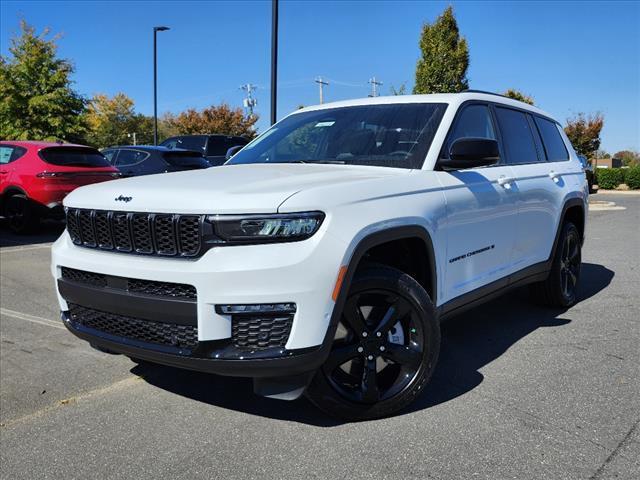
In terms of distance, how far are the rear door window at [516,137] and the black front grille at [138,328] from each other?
9.76ft

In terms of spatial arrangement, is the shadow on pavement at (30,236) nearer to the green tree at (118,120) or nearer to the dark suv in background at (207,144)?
the dark suv in background at (207,144)

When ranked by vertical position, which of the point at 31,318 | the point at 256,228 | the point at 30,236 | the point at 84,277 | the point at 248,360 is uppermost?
the point at 256,228

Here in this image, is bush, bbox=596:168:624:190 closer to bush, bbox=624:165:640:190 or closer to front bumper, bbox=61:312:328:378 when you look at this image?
bush, bbox=624:165:640:190

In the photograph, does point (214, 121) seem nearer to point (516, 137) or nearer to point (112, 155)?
point (112, 155)

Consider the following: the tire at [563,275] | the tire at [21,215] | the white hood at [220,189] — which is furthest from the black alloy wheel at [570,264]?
the tire at [21,215]

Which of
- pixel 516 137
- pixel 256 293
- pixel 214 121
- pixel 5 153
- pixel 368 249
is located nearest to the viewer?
pixel 256 293

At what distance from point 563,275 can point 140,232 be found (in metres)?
4.14

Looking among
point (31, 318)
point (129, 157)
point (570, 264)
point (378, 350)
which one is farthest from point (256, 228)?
point (129, 157)

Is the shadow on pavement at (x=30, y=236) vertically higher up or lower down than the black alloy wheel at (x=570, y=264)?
lower down

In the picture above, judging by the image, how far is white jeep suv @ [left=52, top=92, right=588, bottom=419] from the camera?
268 centimetres

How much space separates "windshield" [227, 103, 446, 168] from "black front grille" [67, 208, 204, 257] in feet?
4.55

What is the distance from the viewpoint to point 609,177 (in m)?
33.4

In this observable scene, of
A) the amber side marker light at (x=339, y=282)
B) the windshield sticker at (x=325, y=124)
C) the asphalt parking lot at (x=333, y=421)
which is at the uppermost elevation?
the windshield sticker at (x=325, y=124)

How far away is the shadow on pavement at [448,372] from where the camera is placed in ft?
11.3
